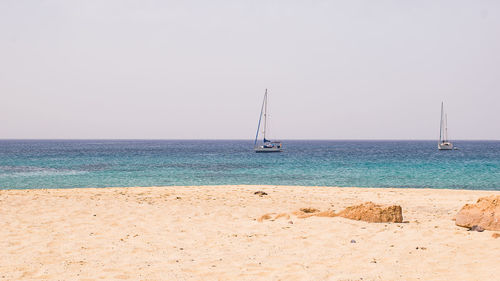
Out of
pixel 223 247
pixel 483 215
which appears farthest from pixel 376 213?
pixel 223 247

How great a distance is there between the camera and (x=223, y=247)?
32.3 feet

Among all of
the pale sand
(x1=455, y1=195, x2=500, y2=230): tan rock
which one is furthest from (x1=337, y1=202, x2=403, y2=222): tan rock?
(x1=455, y1=195, x2=500, y2=230): tan rock

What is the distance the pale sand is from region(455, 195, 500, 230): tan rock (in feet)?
1.17

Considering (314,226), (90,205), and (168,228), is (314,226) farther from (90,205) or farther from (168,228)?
(90,205)

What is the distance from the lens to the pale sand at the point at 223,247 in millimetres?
7719

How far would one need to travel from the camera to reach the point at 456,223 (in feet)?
36.5

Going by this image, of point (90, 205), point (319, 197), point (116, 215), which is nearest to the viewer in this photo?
point (116, 215)

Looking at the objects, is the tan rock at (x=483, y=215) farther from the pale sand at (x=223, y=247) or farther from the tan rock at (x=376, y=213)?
the tan rock at (x=376, y=213)

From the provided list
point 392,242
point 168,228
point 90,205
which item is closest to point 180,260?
point 168,228

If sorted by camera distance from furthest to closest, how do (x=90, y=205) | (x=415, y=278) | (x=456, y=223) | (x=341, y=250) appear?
(x=90, y=205)
(x=456, y=223)
(x=341, y=250)
(x=415, y=278)

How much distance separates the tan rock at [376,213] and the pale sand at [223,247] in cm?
43

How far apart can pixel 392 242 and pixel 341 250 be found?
147cm

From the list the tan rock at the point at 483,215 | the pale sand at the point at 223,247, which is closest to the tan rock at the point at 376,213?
the pale sand at the point at 223,247

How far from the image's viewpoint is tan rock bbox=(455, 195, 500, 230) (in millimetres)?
10359
